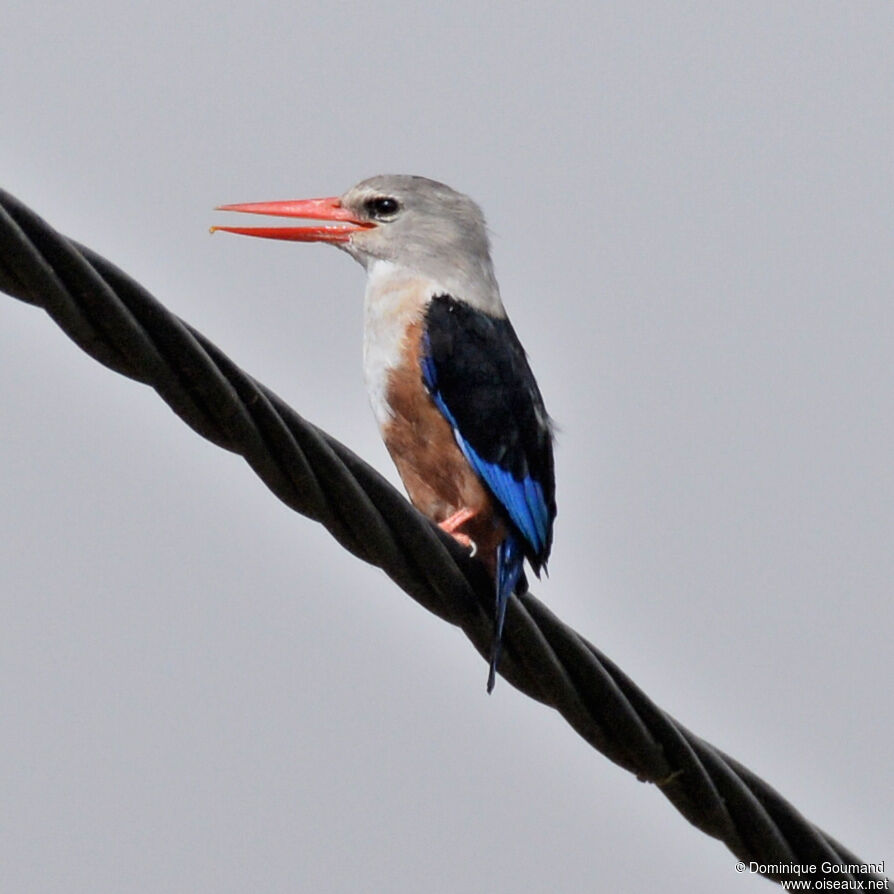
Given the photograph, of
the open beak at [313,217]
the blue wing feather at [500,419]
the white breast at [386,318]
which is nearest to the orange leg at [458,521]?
the blue wing feather at [500,419]

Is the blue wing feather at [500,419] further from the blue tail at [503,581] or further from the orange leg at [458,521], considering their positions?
the orange leg at [458,521]

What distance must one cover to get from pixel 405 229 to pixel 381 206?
21cm

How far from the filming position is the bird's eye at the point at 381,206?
6.38 metres

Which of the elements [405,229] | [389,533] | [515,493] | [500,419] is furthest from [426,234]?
[389,533]

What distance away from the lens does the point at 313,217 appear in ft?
21.1

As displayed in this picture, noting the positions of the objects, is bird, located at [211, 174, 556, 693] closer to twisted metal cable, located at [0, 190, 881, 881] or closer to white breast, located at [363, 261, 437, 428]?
white breast, located at [363, 261, 437, 428]

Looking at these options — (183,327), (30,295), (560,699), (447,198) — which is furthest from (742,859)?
(447,198)

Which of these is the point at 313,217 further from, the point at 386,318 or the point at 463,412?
the point at 463,412

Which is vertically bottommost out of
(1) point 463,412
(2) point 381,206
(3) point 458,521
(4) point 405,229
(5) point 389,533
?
(5) point 389,533

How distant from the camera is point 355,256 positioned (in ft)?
20.8

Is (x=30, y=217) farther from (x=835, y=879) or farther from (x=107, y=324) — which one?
(x=835, y=879)

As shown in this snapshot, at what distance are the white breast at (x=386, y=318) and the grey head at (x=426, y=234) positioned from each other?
3.1 inches

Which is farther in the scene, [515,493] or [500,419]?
[500,419]

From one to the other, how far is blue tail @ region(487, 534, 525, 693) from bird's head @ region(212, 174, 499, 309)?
1399 millimetres
